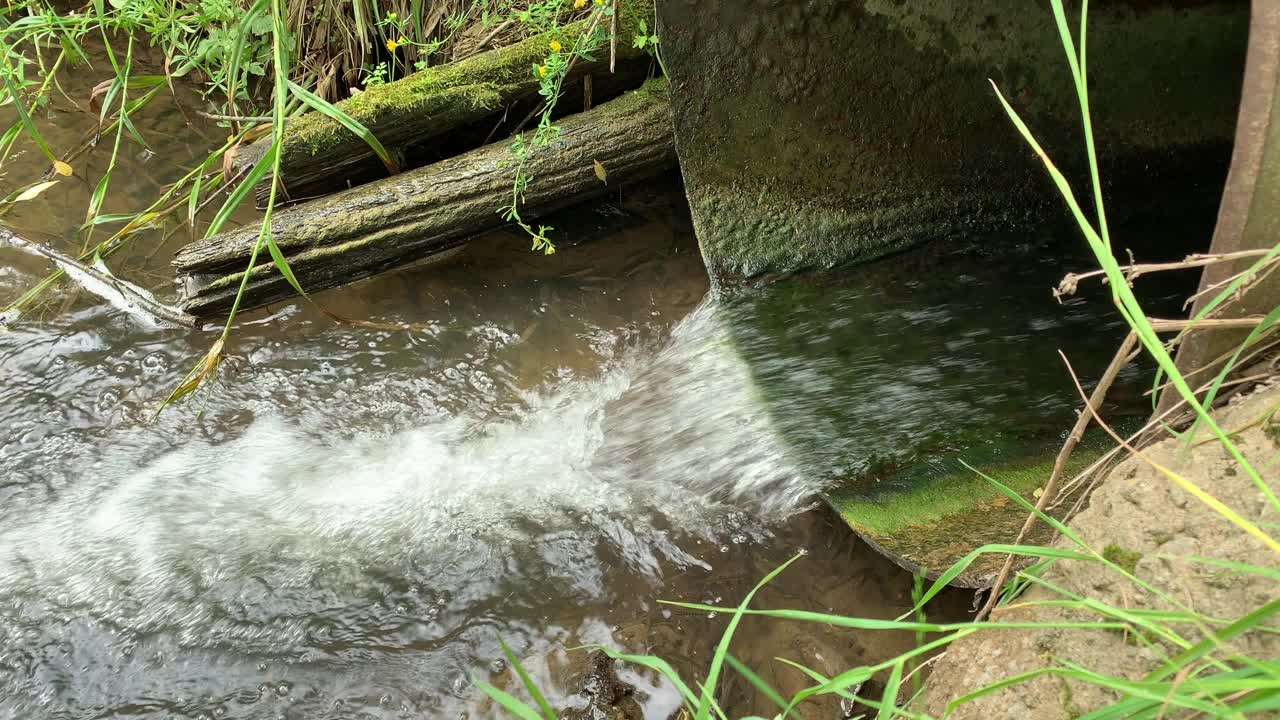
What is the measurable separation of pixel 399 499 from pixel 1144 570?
6.72 ft

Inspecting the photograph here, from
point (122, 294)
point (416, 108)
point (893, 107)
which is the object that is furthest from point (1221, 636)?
point (122, 294)

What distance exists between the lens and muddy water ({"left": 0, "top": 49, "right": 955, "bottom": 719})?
2279 mm

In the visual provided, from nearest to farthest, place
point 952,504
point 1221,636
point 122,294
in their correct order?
point 1221,636
point 952,504
point 122,294

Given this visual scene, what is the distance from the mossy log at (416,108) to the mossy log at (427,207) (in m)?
0.13

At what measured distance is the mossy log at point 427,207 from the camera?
3.01 meters

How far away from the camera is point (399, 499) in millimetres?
2723

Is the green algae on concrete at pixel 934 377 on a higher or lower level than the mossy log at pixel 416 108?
lower

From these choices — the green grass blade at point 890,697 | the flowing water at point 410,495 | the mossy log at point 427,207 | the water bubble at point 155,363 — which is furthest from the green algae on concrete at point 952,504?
the water bubble at point 155,363

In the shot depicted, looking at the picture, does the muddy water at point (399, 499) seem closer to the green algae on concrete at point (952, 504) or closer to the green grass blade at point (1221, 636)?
the green algae on concrete at point (952, 504)

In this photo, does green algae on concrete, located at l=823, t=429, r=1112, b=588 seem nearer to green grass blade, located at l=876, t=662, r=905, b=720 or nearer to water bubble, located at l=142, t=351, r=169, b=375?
green grass blade, located at l=876, t=662, r=905, b=720

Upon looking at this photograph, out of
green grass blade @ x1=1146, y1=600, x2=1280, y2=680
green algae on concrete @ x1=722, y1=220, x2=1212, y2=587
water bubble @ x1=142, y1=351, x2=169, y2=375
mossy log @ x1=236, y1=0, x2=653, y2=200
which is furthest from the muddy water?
green grass blade @ x1=1146, y1=600, x2=1280, y2=680

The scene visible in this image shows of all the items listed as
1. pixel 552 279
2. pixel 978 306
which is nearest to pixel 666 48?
pixel 552 279

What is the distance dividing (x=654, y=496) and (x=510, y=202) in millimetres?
1216

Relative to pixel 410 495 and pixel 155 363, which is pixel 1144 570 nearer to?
pixel 410 495
